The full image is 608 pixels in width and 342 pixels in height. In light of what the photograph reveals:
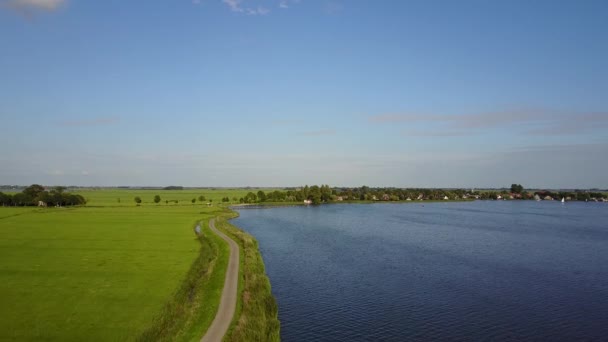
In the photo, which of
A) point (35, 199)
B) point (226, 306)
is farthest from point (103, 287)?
point (35, 199)

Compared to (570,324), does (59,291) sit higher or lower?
higher

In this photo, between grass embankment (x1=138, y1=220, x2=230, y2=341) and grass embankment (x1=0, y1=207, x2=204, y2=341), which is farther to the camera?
grass embankment (x1=0, y1=207, x2=204, y2=341)

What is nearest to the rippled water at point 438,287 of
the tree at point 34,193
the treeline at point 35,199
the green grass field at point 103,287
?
the green grass field at point 103,287

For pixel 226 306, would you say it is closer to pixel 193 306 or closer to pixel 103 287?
pixel 193 306

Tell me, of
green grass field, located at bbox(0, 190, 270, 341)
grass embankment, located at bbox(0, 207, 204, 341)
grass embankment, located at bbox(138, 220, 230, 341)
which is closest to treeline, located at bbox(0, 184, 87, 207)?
grass embankment, located at bbox(0, 207, 204, 341)

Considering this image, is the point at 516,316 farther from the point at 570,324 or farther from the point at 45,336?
the point at 45,336

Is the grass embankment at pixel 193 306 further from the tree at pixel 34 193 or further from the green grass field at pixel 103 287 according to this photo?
the tree at pixel 34 193

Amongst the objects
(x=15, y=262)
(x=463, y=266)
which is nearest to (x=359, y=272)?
(x=463, y=266)

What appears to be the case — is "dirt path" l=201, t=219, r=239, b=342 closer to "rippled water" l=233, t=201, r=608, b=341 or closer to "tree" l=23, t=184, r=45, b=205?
"rippled water" l=233, t=201, r=608, b=341
